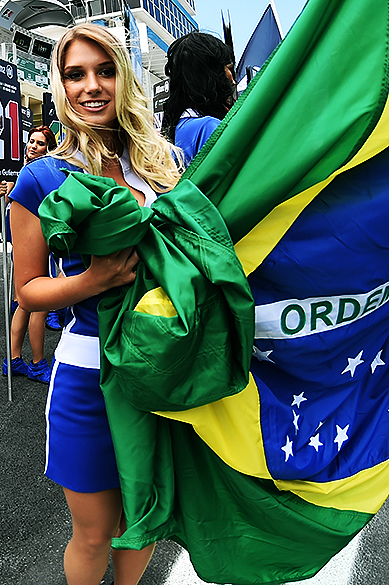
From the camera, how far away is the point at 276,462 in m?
1.21

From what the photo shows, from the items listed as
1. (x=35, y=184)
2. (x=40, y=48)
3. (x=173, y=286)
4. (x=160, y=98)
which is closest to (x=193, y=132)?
(x=35, y=184)

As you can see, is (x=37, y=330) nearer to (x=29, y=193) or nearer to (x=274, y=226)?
(x=29, y=193)

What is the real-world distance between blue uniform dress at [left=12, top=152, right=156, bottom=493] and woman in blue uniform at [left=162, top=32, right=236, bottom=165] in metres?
0.73

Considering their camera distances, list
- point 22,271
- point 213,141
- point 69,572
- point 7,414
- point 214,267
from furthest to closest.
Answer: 1. point 7,414
2. point 69,572
3. point 22,271
4. point 213,141
5. point 214,267

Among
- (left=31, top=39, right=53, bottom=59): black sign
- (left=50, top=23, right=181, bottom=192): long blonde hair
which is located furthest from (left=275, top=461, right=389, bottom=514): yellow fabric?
(left=31, top=39, right=53, bottom=59): black sign

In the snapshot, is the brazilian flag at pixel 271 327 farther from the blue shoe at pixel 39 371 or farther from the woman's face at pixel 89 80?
the blue shoe at pixel 39 371

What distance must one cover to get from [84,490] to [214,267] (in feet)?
2.56

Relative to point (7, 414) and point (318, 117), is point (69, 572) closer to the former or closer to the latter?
point (318, 117)

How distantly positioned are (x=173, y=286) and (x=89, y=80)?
75cm

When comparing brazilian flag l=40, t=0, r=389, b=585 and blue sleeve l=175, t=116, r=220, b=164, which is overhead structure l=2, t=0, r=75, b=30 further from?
brazilian flag l=40, t=0, r=389, b=585

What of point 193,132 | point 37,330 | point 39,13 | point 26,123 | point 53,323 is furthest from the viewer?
point 39,13

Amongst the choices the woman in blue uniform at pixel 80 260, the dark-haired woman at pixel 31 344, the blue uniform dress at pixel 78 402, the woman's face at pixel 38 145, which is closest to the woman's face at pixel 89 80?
the woman in blue uniform at pixel 80 260

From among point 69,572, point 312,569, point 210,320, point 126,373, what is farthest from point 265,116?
point 69,572

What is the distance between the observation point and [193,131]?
6.50 feet
